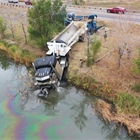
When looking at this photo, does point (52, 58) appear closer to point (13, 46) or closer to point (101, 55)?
point (101, 55)

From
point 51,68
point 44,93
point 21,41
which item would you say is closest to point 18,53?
point 21,41

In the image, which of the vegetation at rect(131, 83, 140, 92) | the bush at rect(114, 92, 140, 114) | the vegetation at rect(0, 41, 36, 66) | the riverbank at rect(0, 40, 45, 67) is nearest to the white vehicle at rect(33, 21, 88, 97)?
the riverbank at rect(0, 40, 45, 67)

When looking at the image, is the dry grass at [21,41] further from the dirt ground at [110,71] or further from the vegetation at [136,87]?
the vegetation at [136,87]

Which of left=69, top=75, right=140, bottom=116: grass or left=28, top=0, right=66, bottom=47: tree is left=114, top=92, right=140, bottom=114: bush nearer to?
left=69, top=75, right=140, bottom=116: grass

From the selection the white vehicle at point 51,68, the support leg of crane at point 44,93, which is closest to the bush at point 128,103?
the white vehicle at point 51,68

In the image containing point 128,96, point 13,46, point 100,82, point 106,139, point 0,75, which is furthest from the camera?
point 13,46

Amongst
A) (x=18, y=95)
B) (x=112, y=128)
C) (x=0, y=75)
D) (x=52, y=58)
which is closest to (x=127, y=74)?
(x=112, y=128)
